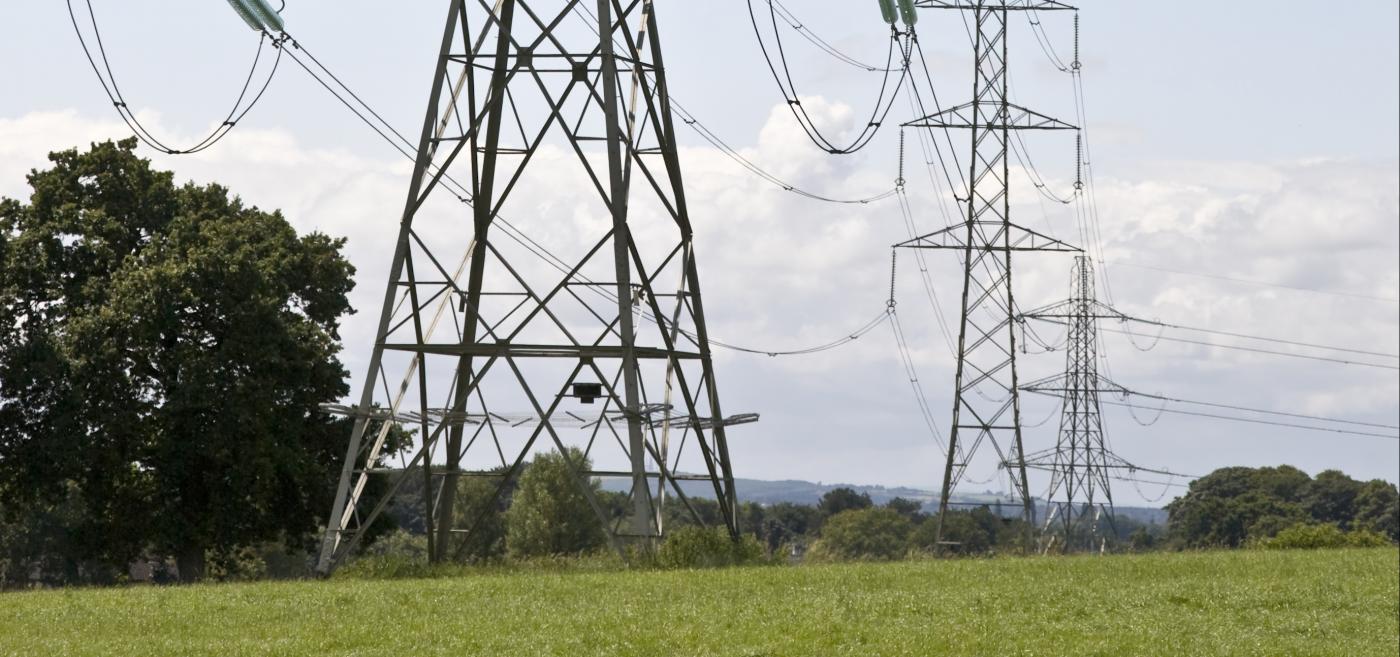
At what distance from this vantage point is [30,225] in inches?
1598

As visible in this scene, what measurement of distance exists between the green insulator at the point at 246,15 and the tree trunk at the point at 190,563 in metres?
21.9

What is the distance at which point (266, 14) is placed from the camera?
840 inches

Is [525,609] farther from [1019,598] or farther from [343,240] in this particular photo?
[343,240]

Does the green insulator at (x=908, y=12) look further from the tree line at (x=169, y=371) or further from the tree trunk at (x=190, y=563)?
the tree trunk at (x=190, y=563)

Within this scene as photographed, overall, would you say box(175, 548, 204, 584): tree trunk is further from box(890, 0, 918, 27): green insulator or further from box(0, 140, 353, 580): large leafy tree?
box(890, 0, 918, 27): green insulator

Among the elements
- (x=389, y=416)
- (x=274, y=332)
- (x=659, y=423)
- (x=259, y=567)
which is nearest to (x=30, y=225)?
(x=274, y=332)

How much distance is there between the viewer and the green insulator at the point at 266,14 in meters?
20.9

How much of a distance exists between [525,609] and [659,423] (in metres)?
6.66

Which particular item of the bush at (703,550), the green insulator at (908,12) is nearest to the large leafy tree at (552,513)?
the bush at (703,550)

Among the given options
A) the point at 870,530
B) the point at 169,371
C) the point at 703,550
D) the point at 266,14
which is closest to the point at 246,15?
the point at 266,14

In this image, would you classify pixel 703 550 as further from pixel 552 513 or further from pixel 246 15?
pixel 552 513

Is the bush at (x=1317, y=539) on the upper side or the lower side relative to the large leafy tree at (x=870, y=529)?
lower

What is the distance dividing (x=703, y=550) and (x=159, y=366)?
16.5 m

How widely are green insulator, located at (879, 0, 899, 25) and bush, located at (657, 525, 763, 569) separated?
8835 millimetres
